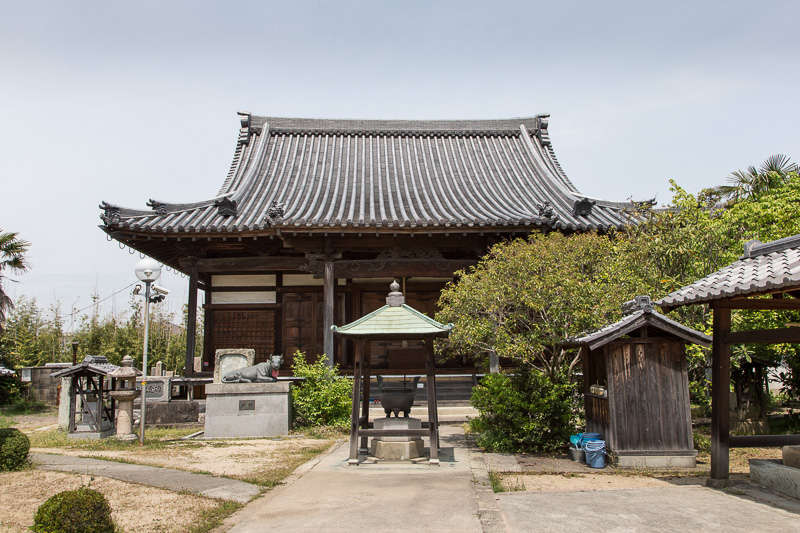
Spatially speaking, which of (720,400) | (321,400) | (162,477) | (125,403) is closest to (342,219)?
(321,400)

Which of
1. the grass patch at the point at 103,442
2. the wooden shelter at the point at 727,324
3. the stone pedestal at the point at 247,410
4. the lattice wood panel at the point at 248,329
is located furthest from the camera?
the lattice wood panel at the point at 248,329

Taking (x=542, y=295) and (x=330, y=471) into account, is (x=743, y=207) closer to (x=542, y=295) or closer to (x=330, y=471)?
(x=542, y=295)

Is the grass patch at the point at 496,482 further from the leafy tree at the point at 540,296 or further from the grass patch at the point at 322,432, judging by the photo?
the grass patch at the point at 322,432

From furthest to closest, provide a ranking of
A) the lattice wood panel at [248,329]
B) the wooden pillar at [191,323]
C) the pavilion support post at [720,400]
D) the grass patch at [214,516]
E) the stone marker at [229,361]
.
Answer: the lattice wood panel at [248,329]
the wooden pillar at [191,323]
the stone marker at [229,361]
the pavilion support post at [720,400]
the grass patch at [214,516]

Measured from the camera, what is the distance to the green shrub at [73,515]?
471 cm

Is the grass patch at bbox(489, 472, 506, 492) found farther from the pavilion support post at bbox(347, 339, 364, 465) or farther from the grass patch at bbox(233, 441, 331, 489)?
the grass patch at bbox(233, 441, 331, 489)

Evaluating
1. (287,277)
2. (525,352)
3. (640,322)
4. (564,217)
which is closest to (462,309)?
(525,352)

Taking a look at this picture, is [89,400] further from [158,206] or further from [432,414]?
[432,414]

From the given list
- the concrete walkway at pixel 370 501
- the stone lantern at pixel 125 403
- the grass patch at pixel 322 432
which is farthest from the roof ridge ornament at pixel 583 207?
the stone lantern at pixel 125 403

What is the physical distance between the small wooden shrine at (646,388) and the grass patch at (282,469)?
15.2 ft

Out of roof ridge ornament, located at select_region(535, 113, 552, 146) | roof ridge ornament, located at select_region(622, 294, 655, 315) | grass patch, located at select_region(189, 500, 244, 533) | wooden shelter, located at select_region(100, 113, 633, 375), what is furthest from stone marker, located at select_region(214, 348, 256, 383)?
roof ridge ornament, located at select_region(535, 113, 552, 146)

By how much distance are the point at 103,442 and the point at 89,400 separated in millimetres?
1994

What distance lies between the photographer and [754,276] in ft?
20.6

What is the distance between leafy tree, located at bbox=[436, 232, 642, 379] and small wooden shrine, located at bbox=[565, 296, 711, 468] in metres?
0.64
